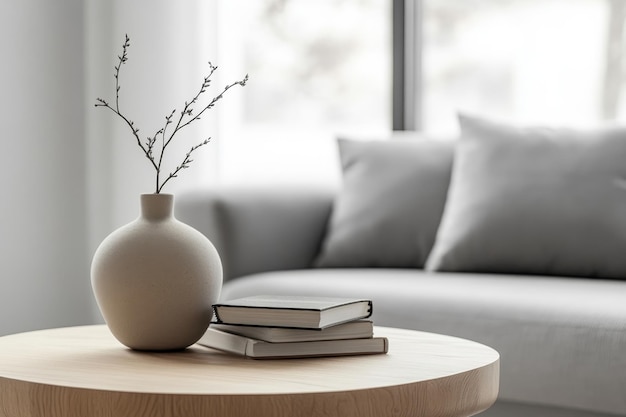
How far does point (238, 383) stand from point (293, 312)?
0.68 feet

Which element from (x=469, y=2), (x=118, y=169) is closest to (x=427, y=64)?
(x=469, y=2)

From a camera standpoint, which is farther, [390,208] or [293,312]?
[390,208]

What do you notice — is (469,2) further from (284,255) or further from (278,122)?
(284,255)

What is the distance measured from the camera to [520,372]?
198 centimetres

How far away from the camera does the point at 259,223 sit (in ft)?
9.05

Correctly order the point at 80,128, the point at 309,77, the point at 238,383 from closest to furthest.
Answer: the point at 238,383, the point at 80,128, the point at 309,77

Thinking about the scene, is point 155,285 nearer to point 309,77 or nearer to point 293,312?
point 293,312

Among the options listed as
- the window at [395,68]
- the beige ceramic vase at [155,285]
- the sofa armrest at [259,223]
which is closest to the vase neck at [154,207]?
the beige ceramic vase at [155,285]

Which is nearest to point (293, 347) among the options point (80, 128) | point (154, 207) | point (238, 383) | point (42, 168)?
point (238, 383)

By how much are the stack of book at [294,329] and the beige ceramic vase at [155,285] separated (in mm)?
43

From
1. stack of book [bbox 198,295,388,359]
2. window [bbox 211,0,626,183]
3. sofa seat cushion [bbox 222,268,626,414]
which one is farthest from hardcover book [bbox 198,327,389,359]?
window [bbox 211,0,626,183]

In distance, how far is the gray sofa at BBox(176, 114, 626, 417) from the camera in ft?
6.30

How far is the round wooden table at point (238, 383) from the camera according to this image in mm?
1107

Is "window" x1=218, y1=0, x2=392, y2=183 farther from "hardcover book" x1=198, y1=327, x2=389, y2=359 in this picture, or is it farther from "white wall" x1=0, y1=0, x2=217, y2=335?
"hardcover book" x1=198, y1=327, x2=389, y2=359
